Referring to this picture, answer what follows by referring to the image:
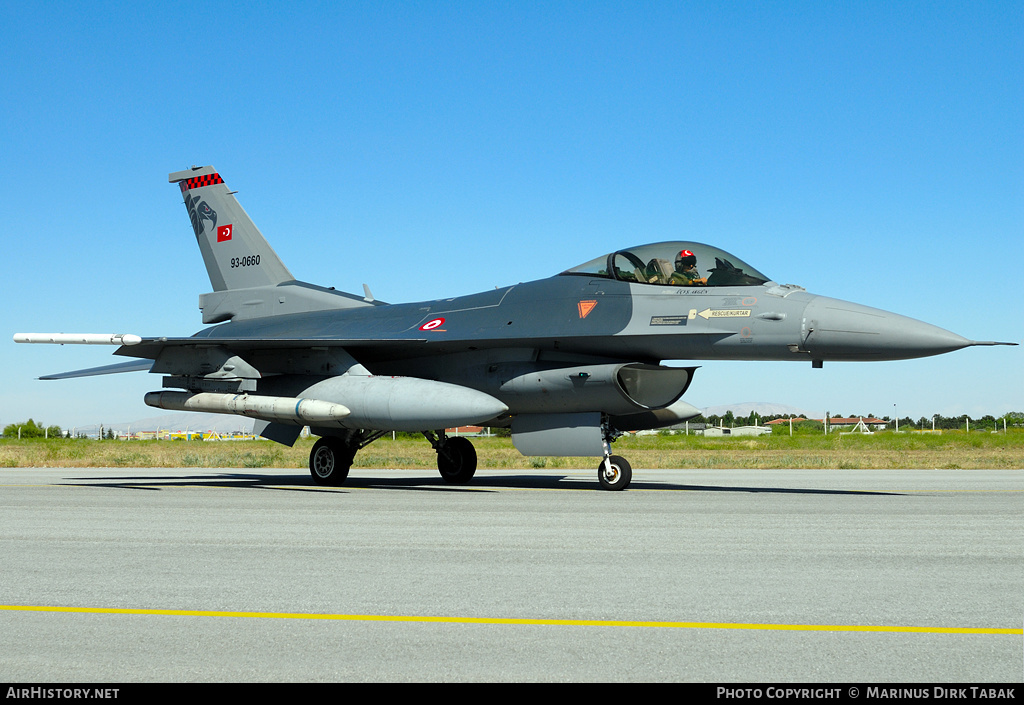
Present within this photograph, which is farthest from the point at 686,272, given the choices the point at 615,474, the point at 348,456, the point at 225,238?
the point at 225,238

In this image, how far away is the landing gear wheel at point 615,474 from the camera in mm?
14094

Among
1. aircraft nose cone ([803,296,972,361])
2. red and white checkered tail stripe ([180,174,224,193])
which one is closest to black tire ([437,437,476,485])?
aircraft nose cone ([803,296,972,361])

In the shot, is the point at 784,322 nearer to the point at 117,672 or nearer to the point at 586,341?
the point at 586,341

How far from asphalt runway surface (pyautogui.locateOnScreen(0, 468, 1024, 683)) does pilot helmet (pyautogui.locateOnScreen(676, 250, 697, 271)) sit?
4.33 meters

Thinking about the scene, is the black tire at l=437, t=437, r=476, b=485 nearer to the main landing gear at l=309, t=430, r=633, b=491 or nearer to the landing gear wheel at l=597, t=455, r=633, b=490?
the main landing gear at l=309, t=430, r=633, b=491

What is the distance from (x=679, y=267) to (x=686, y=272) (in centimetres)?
14

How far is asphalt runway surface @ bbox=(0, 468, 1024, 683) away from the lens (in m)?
3.84

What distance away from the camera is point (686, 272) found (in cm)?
1373

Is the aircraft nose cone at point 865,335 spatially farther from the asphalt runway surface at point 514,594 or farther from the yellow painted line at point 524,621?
the yellow painted line at point 524,621

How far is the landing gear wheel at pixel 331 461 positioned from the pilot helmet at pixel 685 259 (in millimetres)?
6688

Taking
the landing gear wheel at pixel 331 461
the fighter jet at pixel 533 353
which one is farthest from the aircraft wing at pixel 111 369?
the landing gear wheel at pixel 331 461

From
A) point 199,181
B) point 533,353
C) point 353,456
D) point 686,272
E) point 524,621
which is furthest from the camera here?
point 199,181

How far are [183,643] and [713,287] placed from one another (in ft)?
34.4

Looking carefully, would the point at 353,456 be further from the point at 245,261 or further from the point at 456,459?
the point at 245,261
